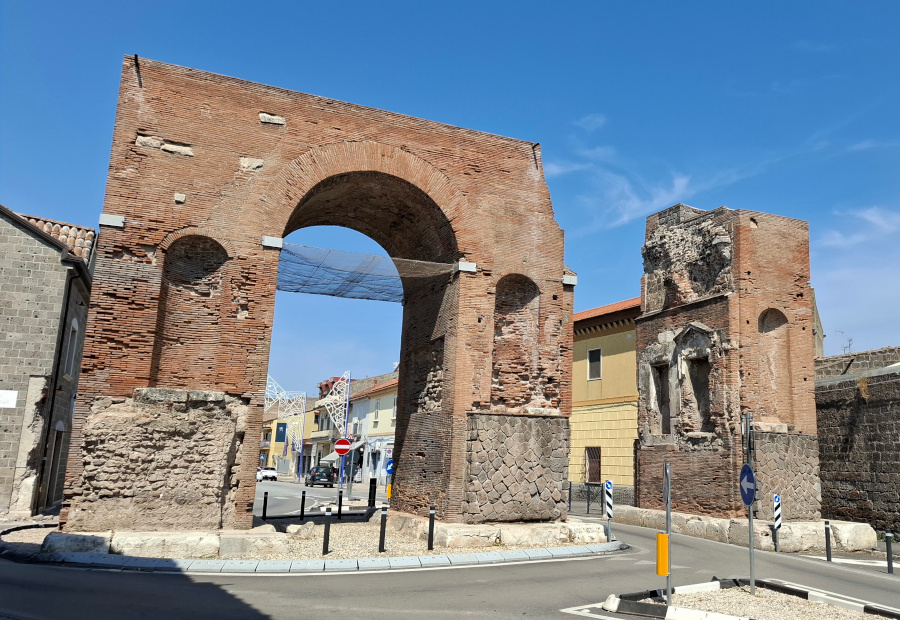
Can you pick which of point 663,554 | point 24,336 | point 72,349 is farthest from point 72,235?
point 663,554

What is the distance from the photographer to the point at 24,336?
16.1 m

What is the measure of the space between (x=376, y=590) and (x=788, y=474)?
10.9 metres

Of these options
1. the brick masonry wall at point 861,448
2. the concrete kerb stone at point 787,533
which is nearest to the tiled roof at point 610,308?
the brick masonry wall at point 861,448

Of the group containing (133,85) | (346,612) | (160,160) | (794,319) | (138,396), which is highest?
(133,85)

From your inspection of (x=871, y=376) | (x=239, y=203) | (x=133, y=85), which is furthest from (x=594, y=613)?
(x=871, y=376)

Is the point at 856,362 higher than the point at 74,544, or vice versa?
the point at 856,362

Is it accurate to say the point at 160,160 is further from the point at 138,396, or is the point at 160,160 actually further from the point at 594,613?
the point at 594,613

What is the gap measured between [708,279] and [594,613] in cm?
1135

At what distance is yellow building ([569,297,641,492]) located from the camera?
24766 mm

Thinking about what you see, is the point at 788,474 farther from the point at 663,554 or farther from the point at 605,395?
the point at 605,395

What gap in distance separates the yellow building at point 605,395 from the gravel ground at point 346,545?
13102 millimetres

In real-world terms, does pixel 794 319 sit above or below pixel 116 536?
above

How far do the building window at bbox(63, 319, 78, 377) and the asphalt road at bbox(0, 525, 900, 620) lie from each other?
9261 mm

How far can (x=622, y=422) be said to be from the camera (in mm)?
25000
